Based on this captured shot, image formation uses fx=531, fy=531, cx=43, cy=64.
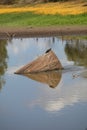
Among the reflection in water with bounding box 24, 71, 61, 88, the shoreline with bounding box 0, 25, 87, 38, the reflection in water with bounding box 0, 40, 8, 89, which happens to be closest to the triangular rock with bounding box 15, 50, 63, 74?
the reflection in water with bounding box 24, 71, 61, 88

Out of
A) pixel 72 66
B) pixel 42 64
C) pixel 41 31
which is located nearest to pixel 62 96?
pixel 42 64

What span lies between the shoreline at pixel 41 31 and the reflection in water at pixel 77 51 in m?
3.38

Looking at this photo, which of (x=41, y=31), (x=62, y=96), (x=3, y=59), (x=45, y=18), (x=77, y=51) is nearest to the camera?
(x=62, y=96)

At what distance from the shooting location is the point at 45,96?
13914mm

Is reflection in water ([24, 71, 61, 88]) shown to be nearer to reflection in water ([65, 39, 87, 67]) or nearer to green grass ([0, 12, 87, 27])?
reflection in water ([65, 39, 87, 67])

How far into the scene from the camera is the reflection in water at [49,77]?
16094 millimetres

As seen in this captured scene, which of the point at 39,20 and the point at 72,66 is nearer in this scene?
the point at 72,66

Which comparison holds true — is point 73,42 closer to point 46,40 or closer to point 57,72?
point 46,40

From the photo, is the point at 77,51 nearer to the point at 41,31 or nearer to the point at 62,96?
the point at 41,31

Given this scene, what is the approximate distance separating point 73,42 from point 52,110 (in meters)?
15.0

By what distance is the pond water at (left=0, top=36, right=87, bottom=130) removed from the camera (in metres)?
11.1

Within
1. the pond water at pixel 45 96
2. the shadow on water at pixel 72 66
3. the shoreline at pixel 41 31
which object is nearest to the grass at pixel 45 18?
the shoreline at pixel 41 31

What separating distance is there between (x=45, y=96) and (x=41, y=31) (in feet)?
60.5

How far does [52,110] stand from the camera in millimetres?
12219
